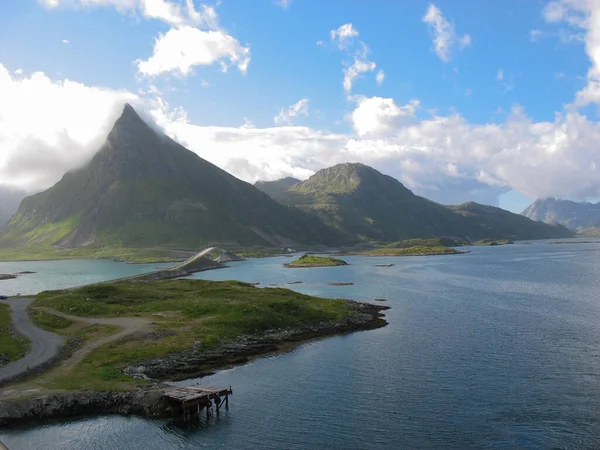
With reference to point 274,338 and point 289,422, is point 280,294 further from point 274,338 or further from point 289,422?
point 289,422

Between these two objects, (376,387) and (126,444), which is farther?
(376,387)

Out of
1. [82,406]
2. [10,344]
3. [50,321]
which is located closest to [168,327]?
[50,321]

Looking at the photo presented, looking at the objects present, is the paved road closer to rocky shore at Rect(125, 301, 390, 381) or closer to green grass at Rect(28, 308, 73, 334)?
green grass at Rect(28, 308, 73, 334)

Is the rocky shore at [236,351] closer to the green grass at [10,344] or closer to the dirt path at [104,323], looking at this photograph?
the dirt path at [104,323]

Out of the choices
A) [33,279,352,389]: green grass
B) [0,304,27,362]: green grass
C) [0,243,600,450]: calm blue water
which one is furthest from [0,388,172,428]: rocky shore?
Answer: [0,304,27,362]: green grass

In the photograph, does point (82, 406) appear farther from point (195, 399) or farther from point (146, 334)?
point (146, 334)

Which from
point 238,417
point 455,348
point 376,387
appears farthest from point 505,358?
point 238,417

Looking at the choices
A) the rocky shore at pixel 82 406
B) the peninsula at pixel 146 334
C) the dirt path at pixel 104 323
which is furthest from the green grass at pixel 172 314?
the rocky shore at pixel 82 406
